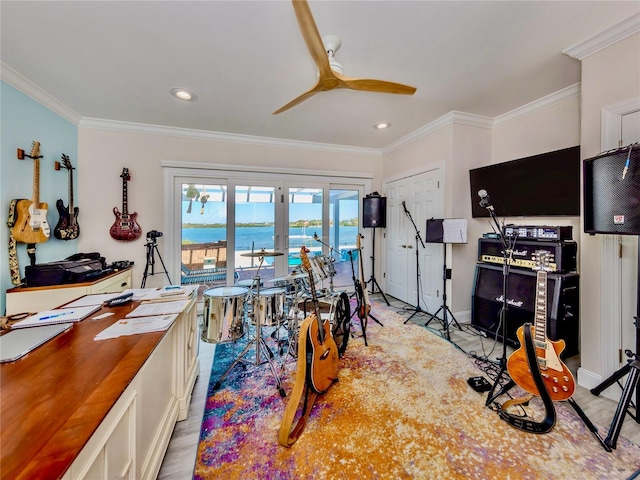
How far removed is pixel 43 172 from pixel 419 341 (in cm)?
417

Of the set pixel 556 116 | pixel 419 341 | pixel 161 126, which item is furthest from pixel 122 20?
pixel 556 116

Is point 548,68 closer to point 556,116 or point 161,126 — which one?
point 556,116

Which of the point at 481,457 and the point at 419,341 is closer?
the point at 481,457

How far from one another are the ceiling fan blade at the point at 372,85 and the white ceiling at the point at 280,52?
320mm

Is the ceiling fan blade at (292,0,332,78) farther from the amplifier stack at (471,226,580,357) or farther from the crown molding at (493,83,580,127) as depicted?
the crown molding at (493,83,580,127)

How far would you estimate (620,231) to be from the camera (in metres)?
1.43

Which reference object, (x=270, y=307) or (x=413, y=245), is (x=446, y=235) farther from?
(x=270, y=307)

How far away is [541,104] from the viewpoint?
8.67ft

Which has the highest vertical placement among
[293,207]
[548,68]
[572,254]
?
[548,68]

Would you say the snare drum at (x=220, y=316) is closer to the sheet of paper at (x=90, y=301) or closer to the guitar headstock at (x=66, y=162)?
the sheet of paper at (x=90, y=301)

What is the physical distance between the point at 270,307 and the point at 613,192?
2381 millimetres

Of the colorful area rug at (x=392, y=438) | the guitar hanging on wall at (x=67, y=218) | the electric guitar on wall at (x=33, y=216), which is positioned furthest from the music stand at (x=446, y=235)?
the guitar hanging on wall at (x=67, y=218)

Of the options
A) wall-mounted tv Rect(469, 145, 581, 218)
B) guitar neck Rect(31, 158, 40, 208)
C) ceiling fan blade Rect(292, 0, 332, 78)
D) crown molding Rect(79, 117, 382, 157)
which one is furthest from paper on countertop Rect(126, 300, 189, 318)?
wall-mounted tv Rect(469, 145, 581, 218)

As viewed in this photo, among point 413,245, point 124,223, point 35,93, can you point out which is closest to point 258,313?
point 124,223
